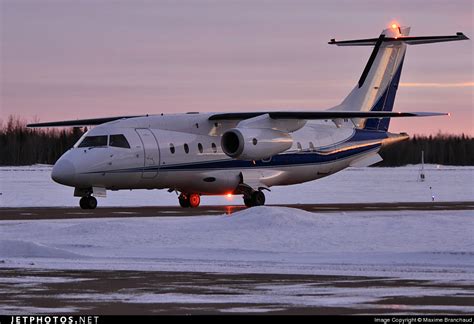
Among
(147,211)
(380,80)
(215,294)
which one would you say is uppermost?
(380,80)

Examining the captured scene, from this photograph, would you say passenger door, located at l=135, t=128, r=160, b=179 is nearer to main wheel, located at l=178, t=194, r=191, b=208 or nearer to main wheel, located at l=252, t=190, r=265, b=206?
main wheel, located at l=178, t=194, r=191, b=208

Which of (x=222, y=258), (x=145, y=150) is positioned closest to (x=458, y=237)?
(x=222, y=258)

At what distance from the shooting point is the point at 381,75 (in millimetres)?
49094

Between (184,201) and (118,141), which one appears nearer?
(118,141)

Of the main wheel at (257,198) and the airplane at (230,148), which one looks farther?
the main wheel at (257,198)

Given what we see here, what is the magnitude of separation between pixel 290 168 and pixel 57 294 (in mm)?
27991

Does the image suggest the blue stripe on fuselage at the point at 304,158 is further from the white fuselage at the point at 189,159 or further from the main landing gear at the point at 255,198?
the main landing gear at the point at 255,198

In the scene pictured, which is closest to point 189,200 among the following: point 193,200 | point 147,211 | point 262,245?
point 193,200

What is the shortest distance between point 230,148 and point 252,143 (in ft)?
3.04

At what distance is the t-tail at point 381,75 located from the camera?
4778 centimetres

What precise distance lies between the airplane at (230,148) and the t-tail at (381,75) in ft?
0.16

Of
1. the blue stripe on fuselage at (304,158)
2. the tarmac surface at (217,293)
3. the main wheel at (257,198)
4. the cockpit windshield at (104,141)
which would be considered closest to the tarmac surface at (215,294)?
the tarmac surface at (217,293)

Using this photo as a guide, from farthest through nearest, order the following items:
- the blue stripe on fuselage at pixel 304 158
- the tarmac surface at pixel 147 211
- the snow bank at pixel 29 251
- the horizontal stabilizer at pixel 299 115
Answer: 1. the horizontal stabilizer at pixel 299 115
2. the blue stripe on fuselage at pixel 304 158
3. the tarmac surface at pixel 147 211
4. the snow bank at pixel 29 251

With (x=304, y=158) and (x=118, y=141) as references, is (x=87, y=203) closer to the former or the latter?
(x=118, y=141)
